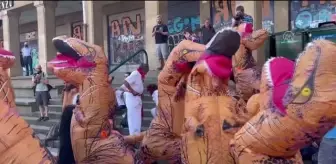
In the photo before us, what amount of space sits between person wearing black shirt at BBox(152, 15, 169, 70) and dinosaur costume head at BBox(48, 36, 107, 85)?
842cm

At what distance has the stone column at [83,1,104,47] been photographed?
16969 millimetres

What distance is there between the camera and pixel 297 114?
277 centimetres

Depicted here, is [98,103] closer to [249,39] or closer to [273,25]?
[249,39]

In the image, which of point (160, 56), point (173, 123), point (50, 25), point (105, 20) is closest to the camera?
point (173, 123)

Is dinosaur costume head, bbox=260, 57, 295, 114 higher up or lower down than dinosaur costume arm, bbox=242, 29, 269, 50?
lower down

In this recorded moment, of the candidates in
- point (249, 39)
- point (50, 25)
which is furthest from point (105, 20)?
point (249, 39)

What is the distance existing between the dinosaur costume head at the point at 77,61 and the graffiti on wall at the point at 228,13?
1037 centimetres

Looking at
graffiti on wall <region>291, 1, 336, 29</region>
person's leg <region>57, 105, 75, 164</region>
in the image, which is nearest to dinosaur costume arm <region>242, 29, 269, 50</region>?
person's leg <region>57, 105, 75, 164</region>

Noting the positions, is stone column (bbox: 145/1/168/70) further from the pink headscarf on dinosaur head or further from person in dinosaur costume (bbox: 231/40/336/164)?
person in dinosaur costume (bbox: 231/40/336/164)

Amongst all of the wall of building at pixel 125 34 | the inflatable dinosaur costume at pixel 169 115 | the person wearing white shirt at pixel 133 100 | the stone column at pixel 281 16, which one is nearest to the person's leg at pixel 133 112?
the person wearing white shirt at pixel 133 100

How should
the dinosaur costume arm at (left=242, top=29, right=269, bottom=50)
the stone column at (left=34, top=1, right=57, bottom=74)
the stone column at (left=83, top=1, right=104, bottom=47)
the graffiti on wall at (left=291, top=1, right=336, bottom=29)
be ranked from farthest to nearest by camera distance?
the stone column at (left=34, top=1, right=57, bottom=74) < the stone column at (left=83, top=1, right=104, bottom=47) < the graffiti on wall at (left=291, top=1, right=336, bottom=29) < the dinosaur costume arm at (left=242, top=29, right=269, bottom=50)

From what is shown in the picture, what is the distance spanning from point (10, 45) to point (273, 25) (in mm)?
10674

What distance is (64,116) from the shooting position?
463cm

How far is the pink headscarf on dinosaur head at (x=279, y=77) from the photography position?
2943 millimetres
